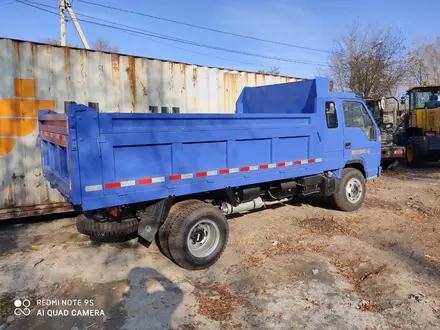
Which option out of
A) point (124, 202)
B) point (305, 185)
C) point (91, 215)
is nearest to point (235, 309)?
point (124, 202)

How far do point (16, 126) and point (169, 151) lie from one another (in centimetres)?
371

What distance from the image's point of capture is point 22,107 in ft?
20.7

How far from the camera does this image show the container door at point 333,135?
6.25 metres

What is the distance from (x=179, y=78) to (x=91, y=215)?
15.2 feet

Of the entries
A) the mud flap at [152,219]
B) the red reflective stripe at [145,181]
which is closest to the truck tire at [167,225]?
the mud flap at [152,219]

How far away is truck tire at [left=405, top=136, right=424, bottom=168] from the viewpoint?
12.7 m

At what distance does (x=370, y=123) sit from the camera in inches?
289

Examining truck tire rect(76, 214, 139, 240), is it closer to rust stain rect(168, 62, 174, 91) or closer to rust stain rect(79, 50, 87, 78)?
rust stain rect(79, 50, 87, 78)

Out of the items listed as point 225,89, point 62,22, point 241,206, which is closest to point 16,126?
point 241,206

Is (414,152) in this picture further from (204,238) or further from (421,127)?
(204,238)

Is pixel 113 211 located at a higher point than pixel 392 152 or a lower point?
lower

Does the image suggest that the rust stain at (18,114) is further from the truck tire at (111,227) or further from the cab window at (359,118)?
the cab window at (359,118)

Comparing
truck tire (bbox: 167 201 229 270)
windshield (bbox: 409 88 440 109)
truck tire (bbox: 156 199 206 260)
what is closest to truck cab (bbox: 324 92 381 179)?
truck tire (bbox: 167 201 229 270)

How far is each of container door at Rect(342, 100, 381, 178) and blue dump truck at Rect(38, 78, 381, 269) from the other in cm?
14
